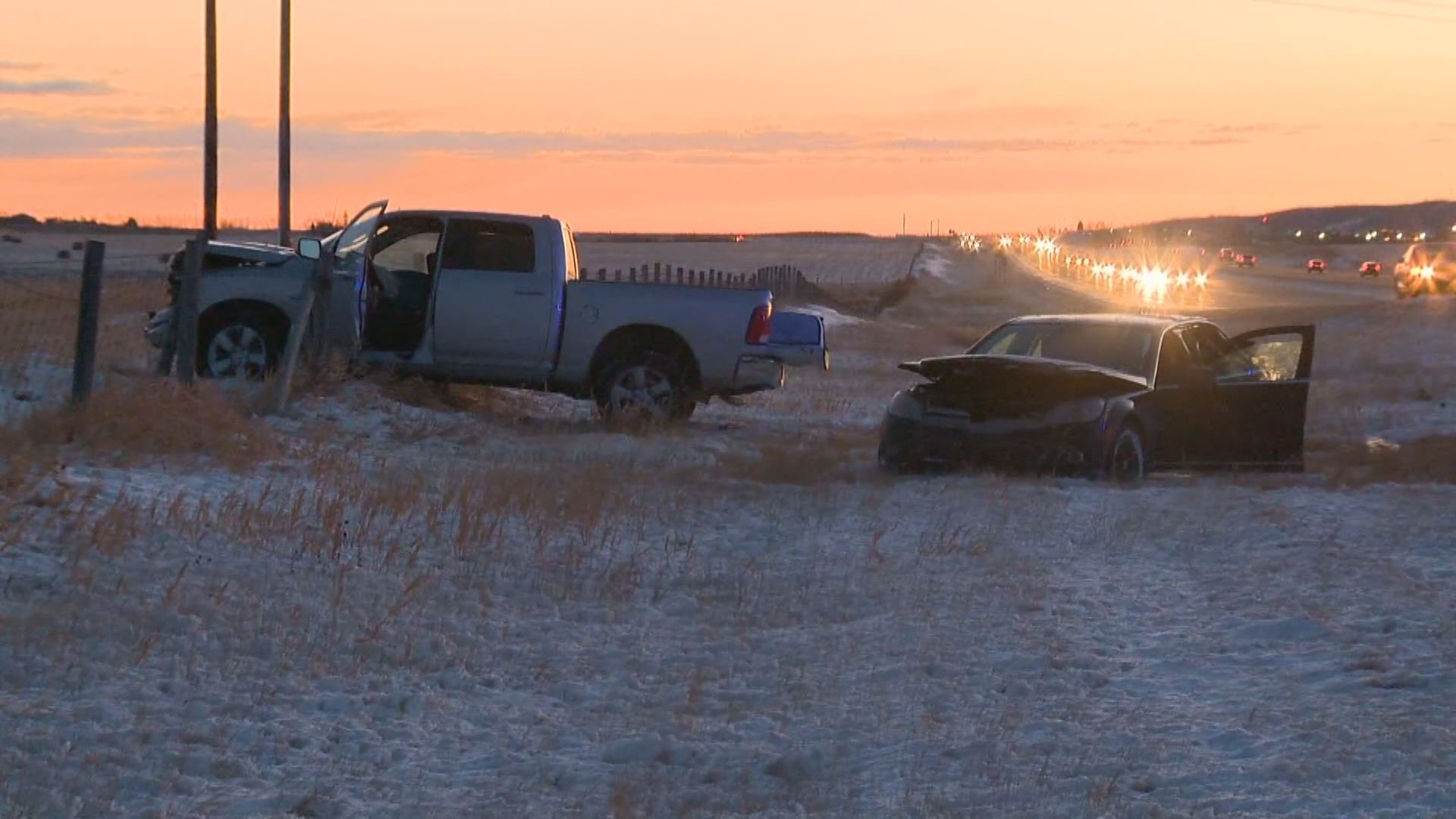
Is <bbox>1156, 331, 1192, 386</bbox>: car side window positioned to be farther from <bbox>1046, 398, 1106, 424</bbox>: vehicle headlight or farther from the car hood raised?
<bbox>1046, 398, 1106, 424</bbox>: vehicle headlight

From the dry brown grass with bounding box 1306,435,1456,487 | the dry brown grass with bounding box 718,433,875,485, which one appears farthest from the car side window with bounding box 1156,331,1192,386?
the dry brown grass with bounding box 718,433,875,485

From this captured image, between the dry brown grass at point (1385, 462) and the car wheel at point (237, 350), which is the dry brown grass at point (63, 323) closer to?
the car wheel at point (237, 350)

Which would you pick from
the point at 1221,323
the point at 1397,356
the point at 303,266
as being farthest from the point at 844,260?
the point at 303,266

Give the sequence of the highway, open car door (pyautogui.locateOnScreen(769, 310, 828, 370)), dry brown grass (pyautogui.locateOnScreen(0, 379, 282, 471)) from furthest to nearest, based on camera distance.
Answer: the highway, open car door (pyautogui.locateOnScreen(769, 310, 828, 370)), dry brown grass (pyautogui.locateOnScreen(0, 379, 282, 471))

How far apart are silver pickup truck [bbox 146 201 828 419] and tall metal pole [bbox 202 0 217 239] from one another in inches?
586

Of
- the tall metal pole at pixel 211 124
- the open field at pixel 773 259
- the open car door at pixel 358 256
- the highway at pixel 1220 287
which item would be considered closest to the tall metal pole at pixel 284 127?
the tall metal pole at pixel 211 124

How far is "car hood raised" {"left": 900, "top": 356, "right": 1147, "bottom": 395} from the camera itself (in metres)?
13.0

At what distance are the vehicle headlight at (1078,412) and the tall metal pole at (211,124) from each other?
70.1ft

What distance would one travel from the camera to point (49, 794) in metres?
5.47

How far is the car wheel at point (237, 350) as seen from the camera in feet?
53.7

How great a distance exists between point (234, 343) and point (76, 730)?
35.2ft

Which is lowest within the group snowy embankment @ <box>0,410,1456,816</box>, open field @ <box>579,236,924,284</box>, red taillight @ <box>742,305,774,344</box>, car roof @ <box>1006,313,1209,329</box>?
open field @ <box>579,236,924,284</box>

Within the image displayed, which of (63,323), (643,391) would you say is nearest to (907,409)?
(643,391)

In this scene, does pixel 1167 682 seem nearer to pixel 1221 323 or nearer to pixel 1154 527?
pixel 1154 527
